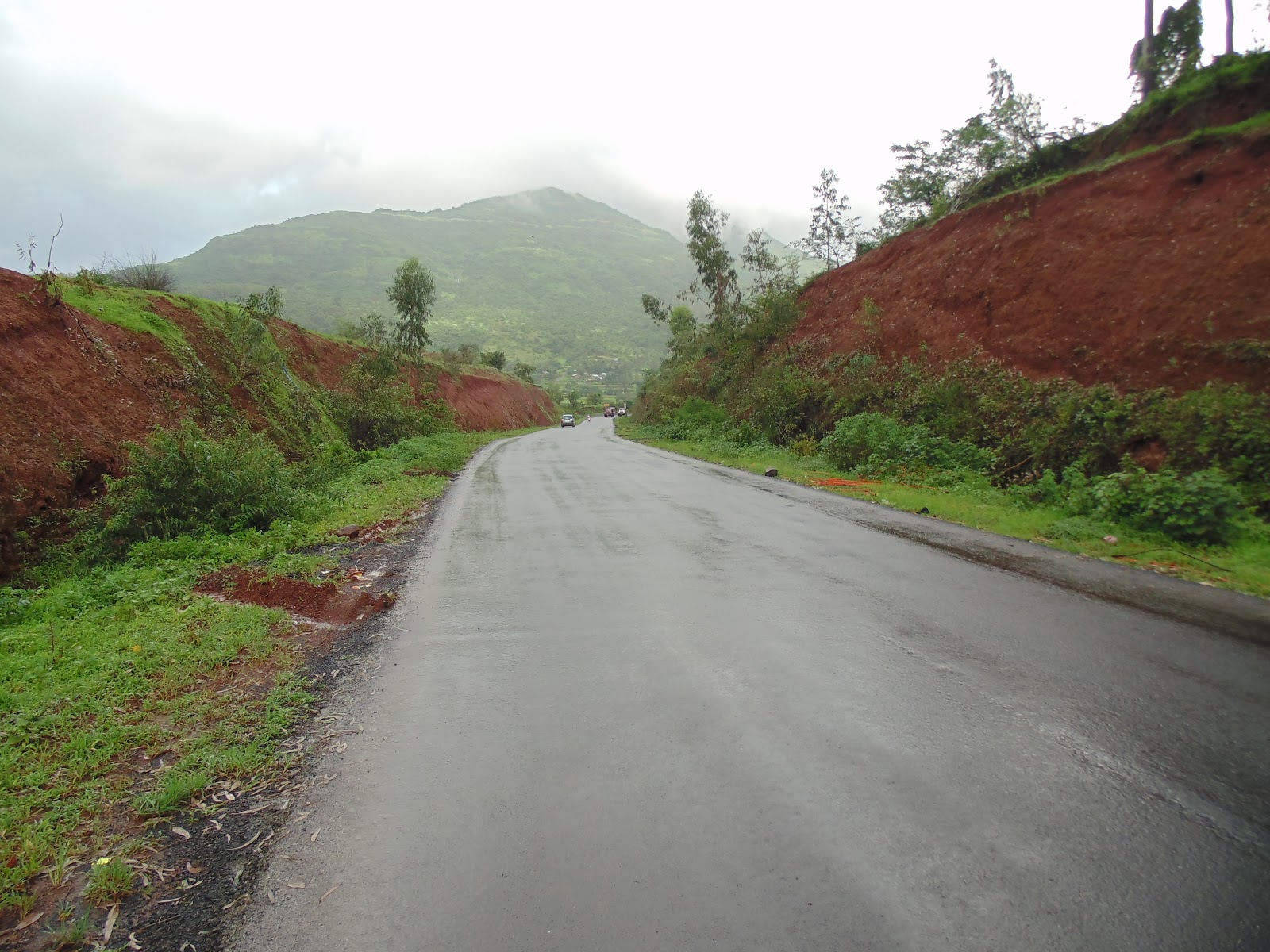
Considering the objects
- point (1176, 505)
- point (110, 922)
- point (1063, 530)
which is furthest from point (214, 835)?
point (1176, 505)

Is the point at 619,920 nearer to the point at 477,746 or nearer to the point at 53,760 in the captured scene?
the point at 477,746

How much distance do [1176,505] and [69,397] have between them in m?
16.2

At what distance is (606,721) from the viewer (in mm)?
3740

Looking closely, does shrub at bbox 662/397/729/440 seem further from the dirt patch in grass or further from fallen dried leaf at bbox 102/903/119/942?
fallen dried leaf at bbox 102/903/119/942

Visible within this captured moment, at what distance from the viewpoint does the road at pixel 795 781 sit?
2324mm

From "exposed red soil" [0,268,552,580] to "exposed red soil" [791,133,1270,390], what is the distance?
1880 centimetres

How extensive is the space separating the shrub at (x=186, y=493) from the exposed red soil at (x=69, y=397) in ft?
3.22

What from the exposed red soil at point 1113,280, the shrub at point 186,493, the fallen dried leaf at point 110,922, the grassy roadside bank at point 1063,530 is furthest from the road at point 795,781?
the exposed red soil at point 1113,280

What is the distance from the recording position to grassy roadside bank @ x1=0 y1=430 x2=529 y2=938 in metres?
2.89

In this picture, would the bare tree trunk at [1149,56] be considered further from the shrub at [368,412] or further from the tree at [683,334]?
the shrub at [368,412]

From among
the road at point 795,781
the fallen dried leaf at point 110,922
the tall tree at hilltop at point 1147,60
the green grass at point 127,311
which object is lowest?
the fallen dried leaf at point 110,922

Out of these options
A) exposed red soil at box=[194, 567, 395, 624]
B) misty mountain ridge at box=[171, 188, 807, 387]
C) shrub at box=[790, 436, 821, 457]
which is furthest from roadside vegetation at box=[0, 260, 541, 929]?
misty mountain ridge at box=[171, 188, 807, 387]

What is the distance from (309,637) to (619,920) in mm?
4089

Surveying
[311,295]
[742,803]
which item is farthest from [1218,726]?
[311,295]
